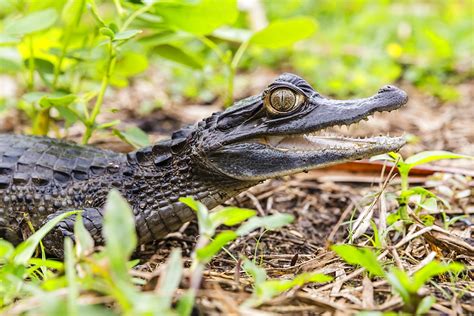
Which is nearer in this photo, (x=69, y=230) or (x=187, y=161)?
(x=69, y=230)

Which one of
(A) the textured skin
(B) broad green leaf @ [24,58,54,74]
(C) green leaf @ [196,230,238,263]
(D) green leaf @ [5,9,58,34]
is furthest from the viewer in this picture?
(B) broad green leaf @ [24,58,54,74]

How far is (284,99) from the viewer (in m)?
2.69

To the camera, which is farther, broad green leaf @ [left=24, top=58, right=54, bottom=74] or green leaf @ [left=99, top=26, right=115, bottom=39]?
broad green leaf @ [left=24, top=58, right=54, bottom=74]

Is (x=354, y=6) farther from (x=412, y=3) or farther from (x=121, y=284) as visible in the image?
(x=121, y=284)

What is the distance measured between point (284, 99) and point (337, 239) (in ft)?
2.68

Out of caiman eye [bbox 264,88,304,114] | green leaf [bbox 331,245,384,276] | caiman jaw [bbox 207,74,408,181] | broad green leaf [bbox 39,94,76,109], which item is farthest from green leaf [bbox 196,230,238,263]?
broad green leaf [bbox 39,94,76,109]

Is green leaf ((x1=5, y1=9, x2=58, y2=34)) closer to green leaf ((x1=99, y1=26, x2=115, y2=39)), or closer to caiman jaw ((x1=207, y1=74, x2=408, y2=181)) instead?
green leaf ((x1=99, y1=26, x2=115, y2=39))

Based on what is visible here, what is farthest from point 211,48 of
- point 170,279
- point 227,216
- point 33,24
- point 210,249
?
point 170,279

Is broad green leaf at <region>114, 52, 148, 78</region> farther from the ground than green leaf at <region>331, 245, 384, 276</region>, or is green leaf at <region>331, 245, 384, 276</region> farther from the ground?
broad green leaf at <region>114, 52, 148, 78</region>

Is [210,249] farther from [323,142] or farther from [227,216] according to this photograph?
[323,142]

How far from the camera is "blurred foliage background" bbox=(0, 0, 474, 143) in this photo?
10.7 ft

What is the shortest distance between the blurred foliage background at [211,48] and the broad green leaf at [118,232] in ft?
4.23

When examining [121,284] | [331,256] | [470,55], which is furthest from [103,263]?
[470,55]

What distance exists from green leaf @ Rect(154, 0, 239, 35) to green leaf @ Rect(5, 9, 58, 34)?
1.81 ft
